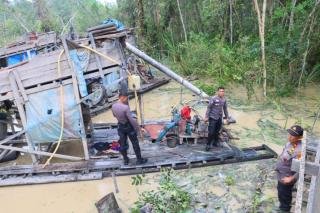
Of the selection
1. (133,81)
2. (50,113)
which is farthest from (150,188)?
(50,113)

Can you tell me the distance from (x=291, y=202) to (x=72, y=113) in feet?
16.3

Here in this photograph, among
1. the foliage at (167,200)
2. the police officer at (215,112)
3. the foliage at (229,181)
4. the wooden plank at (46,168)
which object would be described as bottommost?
the foliage at (229,181)

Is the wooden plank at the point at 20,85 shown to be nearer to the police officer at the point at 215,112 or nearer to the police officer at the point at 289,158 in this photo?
the police officer at the point at 215,112

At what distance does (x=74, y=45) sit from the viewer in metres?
8.37

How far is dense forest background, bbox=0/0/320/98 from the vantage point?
44.1ft

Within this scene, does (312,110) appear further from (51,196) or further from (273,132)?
(51,196)

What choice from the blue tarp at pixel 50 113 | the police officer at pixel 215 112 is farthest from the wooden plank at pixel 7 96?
the police officer at pixel 215 112

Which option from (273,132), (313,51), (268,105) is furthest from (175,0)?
(273,132)

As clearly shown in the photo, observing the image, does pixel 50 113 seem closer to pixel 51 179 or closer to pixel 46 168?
pixel 46 168

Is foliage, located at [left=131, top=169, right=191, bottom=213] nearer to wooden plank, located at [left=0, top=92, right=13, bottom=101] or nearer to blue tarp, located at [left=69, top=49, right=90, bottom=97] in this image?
blue tarp, located at [left=69, top=49, right=90, bottom=97]

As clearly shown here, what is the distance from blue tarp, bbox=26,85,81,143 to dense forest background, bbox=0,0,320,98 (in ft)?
23.1

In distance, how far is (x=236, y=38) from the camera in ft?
62.3

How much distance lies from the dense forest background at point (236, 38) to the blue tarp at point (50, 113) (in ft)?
23.1

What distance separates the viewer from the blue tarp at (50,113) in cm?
834
